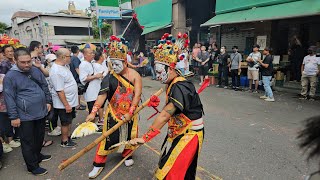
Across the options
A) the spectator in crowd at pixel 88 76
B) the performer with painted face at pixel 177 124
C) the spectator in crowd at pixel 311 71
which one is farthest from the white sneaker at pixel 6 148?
the spectator in crowd at pixel 311 71

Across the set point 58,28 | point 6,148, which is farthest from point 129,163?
point 58,28

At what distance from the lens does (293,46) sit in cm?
934

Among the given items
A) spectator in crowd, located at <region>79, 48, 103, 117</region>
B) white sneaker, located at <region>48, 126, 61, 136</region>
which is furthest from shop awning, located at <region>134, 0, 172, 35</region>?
white sneaker, located at <region>48, 126, 61, 136</region>

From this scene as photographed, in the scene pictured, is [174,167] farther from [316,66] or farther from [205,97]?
[316,66]

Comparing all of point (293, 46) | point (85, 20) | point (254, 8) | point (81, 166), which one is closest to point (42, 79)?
point (81, 166)

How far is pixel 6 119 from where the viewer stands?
420 cm

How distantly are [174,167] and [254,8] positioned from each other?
28.5ft

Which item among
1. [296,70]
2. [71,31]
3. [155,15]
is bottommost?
[296,70]

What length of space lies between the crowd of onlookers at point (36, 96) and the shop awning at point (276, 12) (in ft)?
19.3

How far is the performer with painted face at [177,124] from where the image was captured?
229 centimetres

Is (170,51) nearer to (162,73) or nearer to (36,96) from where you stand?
(162,73)

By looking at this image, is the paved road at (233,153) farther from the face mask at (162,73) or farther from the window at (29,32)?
the window at (29,32)

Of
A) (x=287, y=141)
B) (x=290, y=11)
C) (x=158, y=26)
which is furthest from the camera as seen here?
(x=158, y=26)

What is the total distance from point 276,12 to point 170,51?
701 centimetres
